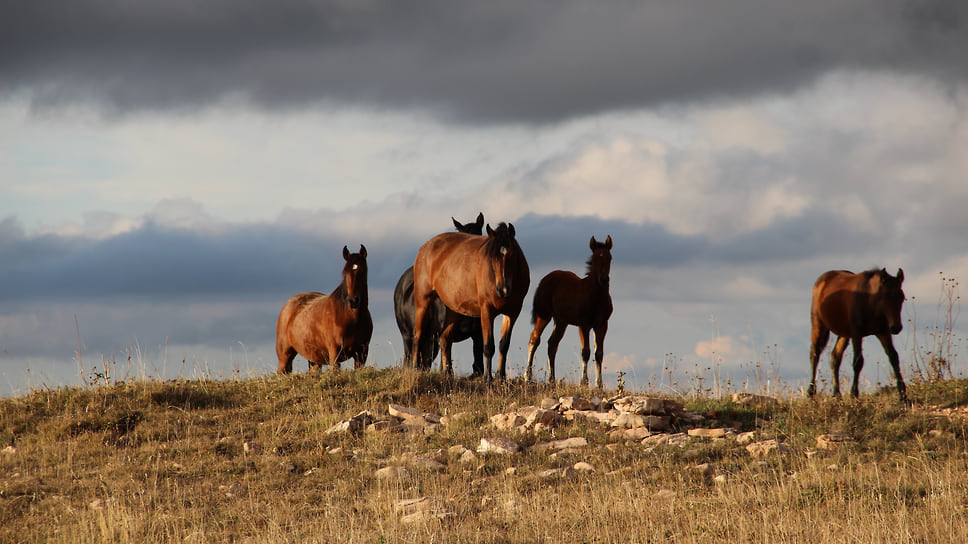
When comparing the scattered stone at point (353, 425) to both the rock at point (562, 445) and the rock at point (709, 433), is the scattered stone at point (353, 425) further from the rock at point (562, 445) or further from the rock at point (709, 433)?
the rock at point (709, 433)

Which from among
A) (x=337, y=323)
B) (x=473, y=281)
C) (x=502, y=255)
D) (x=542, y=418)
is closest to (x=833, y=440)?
(x=542, y=418)

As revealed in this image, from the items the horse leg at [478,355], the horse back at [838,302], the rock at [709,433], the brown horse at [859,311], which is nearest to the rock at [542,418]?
the rock at [709,433]

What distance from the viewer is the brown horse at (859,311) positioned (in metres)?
14.2

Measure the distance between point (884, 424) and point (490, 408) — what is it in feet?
19.1

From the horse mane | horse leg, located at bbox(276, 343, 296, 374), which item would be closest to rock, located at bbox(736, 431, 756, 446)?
the horse mane

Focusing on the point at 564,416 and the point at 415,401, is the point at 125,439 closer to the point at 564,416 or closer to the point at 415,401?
the point at 415,401

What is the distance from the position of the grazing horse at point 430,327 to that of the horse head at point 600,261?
253cm

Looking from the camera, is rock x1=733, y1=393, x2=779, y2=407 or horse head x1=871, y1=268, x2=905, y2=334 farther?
horse head x1=871, y1=268, x2=905, y2=334

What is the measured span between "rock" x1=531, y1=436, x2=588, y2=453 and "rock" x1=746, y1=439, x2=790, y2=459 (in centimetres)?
215

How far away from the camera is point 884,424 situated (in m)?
12.1

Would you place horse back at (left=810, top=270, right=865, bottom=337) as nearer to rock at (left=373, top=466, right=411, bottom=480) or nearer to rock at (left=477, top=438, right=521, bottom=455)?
rock at (left=477, top=438, right=521, bottom=455)

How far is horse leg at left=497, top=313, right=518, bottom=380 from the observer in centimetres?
1503

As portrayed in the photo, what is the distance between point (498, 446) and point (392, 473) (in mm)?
1510

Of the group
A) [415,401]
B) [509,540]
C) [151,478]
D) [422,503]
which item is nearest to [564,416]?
[415,401]
